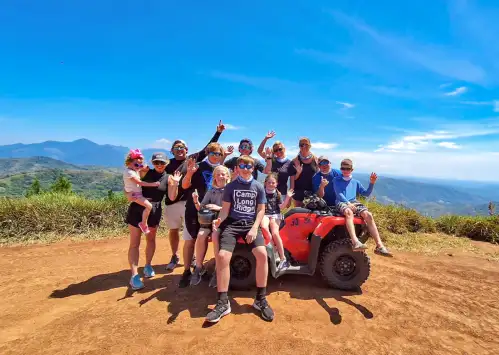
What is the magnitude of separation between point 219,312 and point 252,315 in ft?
1.43

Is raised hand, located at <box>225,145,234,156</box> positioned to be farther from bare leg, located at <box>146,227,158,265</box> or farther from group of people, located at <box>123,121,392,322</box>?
bare leg, located at <box>146,227,158,265</box>

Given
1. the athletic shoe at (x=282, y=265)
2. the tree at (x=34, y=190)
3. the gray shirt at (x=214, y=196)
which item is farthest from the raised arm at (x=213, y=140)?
the tree at (x=34, y=190)

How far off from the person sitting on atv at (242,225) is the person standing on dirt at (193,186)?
0.69 m

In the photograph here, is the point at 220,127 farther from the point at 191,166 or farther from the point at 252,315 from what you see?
the point at 252,315

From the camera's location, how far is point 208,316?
10.9 ft

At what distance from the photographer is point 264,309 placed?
3.51 m

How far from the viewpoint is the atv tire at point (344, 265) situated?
4.25m

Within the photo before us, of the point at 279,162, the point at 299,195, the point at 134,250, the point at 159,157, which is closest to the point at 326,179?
the point at 299,195

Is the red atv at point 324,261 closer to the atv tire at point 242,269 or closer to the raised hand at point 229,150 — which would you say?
the atv tire at point 242,269

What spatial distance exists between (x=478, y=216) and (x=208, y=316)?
9.37 metres

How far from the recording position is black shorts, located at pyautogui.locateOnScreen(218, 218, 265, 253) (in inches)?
144

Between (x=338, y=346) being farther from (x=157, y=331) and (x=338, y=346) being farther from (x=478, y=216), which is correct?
(x=478, y=216)

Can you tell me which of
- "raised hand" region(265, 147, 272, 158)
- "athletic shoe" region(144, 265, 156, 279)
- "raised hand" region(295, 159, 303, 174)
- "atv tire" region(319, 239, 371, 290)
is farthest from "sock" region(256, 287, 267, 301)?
"raised hand" region(265, 147, 272, 158)

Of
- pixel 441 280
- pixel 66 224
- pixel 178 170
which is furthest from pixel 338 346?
pixel 66 224
